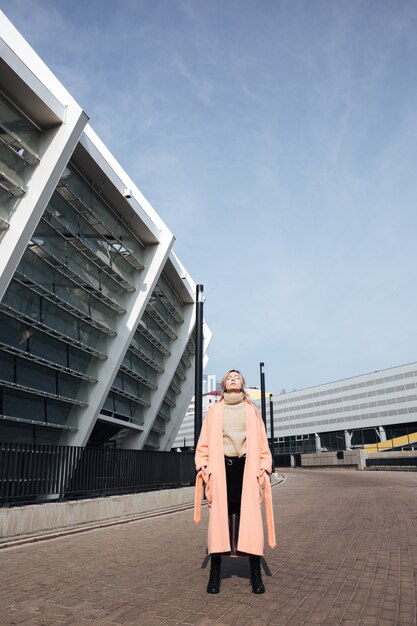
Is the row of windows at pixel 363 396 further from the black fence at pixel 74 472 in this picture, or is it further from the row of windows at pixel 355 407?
the black fence at pixel 74 472

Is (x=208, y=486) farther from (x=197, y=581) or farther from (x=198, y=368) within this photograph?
(x=198, y=368)

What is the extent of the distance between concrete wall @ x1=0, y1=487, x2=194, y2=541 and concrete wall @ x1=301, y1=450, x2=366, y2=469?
38.5 metres

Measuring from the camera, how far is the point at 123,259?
64.8 feet

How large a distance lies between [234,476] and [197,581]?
3.76 feet

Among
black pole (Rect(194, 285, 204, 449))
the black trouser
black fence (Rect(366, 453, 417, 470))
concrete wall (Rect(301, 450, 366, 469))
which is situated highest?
concrete wall (Rect(301, 450, 366, 469))

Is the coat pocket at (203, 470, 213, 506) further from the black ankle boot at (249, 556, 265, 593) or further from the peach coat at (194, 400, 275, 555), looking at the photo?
the black ankle boot at (249, 556, 265, 593)

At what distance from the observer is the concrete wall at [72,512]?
7.52m

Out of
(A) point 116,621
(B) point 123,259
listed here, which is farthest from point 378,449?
(A) point 116,621

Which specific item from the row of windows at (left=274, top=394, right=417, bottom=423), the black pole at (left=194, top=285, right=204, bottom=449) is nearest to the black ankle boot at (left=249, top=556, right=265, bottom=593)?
the black pole at (left=194, top=285, right=204, bottom=449)

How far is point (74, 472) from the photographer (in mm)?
10641

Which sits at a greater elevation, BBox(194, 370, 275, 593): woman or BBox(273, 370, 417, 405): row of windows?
BBox(273, 370, 417, 405): row of windows

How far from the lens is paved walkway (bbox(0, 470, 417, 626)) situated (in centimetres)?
377

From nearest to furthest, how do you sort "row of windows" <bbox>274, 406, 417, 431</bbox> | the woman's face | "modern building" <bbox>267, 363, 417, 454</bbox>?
the woman's face, "row of windows" <bbox>274, 406, 417, 431</bbox>, "modern building" <bbox>267, 363, 417, 454</bbox>

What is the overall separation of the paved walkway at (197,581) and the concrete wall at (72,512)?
0.62m
